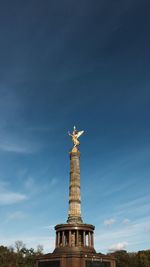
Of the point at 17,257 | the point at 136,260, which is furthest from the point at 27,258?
the point at 136,260

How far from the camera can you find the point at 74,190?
42.9 metres

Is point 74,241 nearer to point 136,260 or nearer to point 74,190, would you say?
point 74,190

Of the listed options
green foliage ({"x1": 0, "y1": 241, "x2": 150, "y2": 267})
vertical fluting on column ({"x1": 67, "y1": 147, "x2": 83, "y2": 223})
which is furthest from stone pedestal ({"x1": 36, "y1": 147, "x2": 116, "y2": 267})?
green foliage ({"x1": 0, "y1": 241, "x2": 150, "y2": 267})

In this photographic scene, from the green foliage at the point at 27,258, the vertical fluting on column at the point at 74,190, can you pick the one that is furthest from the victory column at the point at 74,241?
the green foliage at the point at 27,258

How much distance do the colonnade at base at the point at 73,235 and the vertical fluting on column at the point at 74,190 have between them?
72.3 inches

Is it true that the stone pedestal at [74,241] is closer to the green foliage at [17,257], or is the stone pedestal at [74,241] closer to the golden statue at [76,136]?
the golden statue at [76,136]

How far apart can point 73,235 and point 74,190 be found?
6.42 meters

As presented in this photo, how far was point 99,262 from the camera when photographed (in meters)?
36.6

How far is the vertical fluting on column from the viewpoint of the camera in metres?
41.4

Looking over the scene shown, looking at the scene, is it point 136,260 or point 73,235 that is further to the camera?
point 136,260

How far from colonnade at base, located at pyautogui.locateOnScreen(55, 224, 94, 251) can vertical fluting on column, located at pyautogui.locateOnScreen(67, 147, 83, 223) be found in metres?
1.84

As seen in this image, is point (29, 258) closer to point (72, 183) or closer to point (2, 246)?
point (2, 246)

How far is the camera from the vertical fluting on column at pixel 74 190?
41.4m

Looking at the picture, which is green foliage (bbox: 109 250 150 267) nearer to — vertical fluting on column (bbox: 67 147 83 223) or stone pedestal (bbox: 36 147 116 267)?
stone pedestal (bbox: 36 147 116 267)
